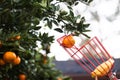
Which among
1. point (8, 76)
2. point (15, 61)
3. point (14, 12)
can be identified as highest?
point (14, 12)

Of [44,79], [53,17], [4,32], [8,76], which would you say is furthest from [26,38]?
[53,17]

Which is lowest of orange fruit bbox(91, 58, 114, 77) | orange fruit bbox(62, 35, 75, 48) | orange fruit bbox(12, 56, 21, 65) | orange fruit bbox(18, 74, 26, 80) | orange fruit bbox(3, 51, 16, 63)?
orange fruit bbox(91, 58, 114, 77)

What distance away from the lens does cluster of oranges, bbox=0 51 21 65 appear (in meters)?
1.87

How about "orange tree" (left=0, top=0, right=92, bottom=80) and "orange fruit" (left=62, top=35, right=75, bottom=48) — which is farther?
"orange fruit" (left=62, top=35, right=75, bottom=48)

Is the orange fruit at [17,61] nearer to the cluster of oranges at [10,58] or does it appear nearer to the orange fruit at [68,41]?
the cluster of oranges at [10,58]

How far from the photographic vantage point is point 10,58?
1.85 meters

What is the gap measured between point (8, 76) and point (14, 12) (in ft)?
1.54

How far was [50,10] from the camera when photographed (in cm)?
277

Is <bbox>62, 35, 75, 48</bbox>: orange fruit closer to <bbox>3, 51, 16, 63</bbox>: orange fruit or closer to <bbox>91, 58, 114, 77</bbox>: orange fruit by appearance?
<bbox>91, 58, 114, 77</bbox>: orange fruit

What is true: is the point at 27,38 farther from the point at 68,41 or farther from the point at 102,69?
the point at 102,69

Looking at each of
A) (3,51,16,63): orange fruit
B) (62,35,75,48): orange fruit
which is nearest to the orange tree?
(3,51,16,63): orange fruit

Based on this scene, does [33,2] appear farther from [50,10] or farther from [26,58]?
[26,58]

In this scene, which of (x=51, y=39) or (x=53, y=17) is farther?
(x=53, y=17)

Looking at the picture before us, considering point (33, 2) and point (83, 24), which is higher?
point (33, 2)
